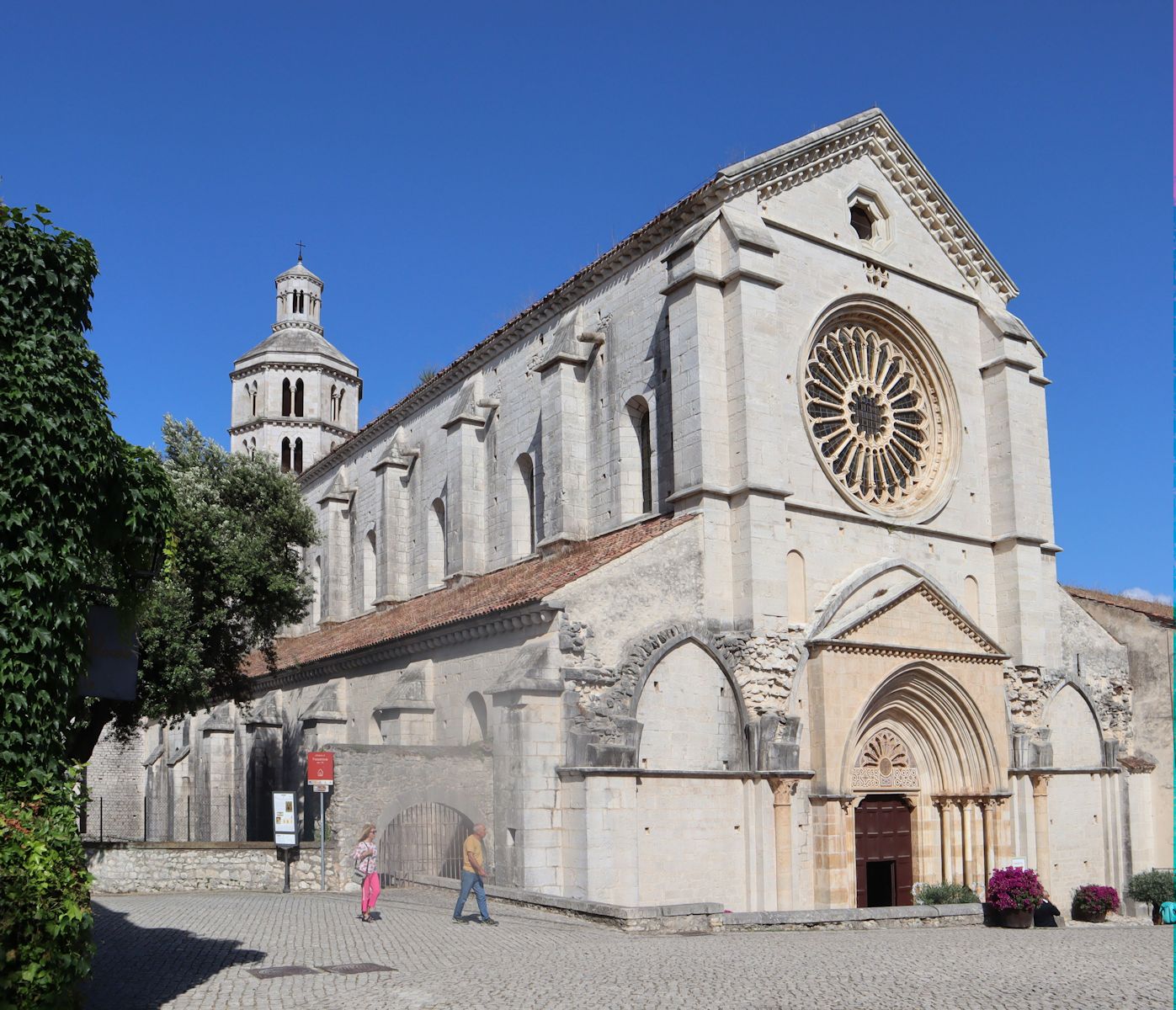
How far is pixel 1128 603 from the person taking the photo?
33.1 meters

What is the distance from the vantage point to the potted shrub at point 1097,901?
82.5 feet

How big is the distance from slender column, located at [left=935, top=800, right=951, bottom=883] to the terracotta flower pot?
5.85 metres

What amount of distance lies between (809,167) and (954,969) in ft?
58.4

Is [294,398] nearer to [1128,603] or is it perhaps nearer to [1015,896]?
[1128,603]

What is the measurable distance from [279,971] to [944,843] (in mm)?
16448

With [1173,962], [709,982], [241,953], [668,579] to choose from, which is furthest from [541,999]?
[668,579]

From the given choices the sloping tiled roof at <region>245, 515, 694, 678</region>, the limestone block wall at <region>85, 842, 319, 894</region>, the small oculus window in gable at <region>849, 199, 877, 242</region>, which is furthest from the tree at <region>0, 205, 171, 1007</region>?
the small oculus window in gable at <region>849, 199, 877, 242</region>

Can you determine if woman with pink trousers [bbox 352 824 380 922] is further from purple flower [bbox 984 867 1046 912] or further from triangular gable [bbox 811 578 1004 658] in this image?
purple flower [bbox 984 867 1046 912]

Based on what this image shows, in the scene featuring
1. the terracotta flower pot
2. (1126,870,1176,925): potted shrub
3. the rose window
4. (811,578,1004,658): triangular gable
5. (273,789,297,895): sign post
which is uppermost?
the rose window

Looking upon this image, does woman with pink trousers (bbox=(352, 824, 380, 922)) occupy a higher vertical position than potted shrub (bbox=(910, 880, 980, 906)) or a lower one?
higher

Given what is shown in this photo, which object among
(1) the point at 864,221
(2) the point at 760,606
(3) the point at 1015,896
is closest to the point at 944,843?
(3) the point at 1015,896

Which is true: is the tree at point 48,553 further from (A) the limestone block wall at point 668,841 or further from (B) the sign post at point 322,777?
(B) the sign post at point 322,777

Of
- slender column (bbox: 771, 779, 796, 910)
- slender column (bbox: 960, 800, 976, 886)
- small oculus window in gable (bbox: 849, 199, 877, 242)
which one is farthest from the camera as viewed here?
small oculus window in gable (bbox: 849, 199, 877, 242)

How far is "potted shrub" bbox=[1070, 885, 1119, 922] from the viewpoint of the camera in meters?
25.2
